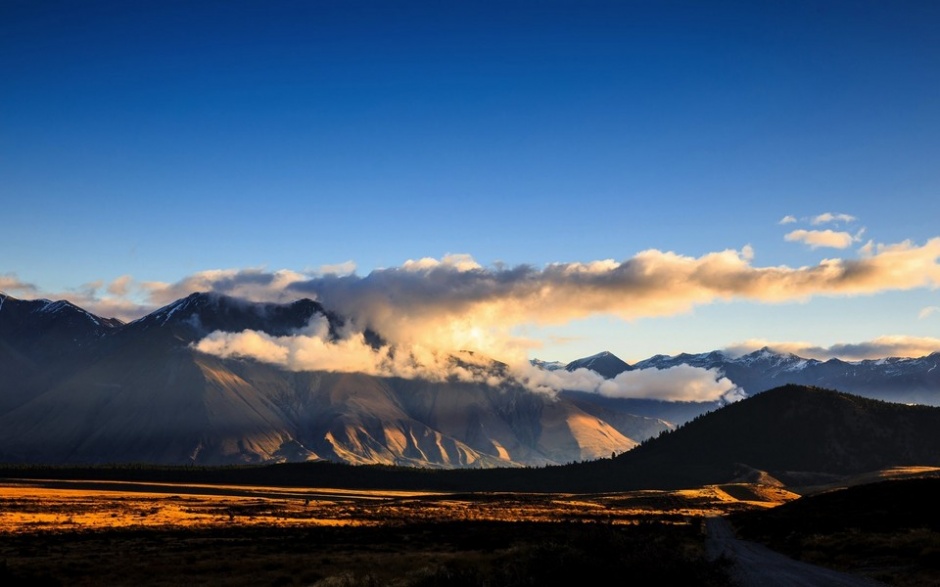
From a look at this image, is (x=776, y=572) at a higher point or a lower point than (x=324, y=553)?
higher

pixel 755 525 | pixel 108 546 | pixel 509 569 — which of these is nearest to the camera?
pixel 509 569

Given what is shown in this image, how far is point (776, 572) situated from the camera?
44969 mm

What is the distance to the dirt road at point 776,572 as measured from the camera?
39406 mm

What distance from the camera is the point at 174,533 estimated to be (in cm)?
7944

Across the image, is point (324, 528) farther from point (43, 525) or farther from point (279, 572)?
point (279, 572)

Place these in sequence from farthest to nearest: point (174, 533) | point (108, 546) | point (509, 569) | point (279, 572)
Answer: point (174, 533) → point (108, 546) → point (279, 572) → point (509, 569)

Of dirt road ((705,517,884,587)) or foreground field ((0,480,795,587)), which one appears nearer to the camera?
foreground field ((0,480,795,587))

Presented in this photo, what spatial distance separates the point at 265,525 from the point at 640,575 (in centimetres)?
7029

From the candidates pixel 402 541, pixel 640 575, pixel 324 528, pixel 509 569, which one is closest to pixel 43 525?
pixel 324 528

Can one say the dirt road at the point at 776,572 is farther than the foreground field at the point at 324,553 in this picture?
Yes

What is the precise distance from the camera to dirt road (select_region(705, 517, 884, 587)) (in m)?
39.4

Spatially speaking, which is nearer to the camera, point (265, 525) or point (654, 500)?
point (265, 525)

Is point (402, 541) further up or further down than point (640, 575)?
further down

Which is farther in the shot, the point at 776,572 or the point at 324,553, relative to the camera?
the point at 324,553
